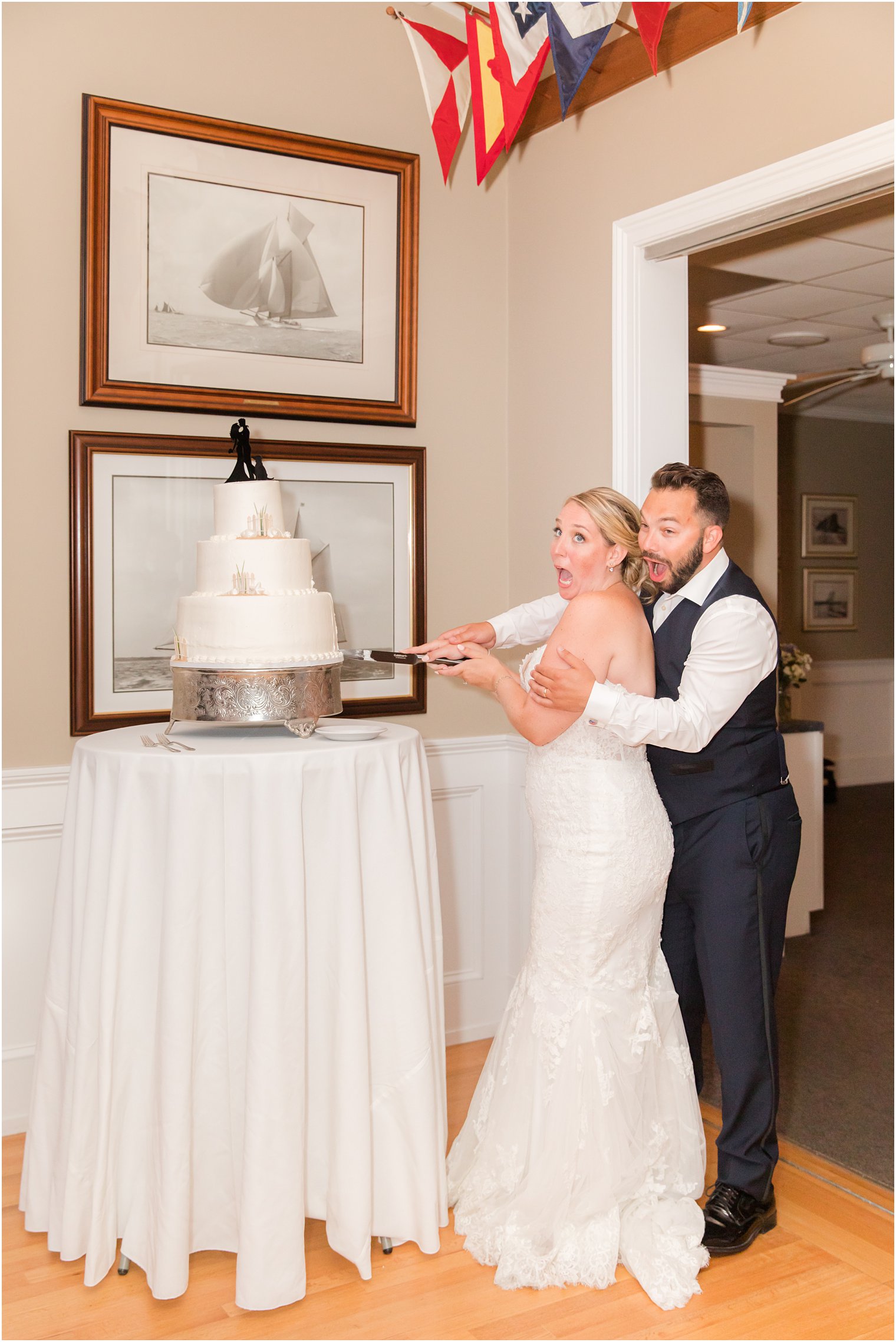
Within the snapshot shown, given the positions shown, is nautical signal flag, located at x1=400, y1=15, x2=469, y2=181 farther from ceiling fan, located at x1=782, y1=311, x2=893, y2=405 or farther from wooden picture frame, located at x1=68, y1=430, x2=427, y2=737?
ceiling fan, located at x1=782, y1=311, x2=893, y2=405

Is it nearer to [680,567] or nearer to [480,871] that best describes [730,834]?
[680,567]

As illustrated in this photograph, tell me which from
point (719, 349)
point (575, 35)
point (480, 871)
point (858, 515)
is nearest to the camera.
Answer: point (575, 35)

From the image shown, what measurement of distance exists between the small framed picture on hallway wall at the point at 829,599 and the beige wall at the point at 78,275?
5765mm

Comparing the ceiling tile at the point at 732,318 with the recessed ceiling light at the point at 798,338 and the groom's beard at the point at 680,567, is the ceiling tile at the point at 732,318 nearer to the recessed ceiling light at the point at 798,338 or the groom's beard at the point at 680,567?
the recessed ceiling light at the point at 798,338

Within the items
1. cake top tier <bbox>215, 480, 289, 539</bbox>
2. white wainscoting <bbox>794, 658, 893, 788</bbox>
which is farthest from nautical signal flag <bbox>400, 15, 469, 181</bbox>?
white wainscoting <bbox>794, 658, 893, 788</bbox>

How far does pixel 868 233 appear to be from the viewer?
4.11m

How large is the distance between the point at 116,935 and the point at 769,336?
199 inches

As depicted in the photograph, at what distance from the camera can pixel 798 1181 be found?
2887 millimetres

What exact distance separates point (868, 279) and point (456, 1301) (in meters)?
4.28

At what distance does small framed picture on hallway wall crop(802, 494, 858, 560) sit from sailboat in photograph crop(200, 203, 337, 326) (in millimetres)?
6339

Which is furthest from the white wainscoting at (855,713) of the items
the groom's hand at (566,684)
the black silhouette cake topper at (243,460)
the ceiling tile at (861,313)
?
the groom's hand at (566,684)

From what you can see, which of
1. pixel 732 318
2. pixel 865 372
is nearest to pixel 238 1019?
pixel 732 318

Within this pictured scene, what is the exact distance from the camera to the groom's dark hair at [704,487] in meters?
2.61

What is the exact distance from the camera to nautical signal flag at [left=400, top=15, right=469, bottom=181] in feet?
11.3
